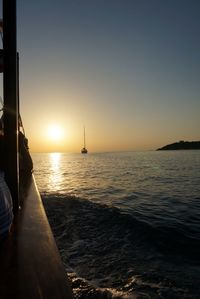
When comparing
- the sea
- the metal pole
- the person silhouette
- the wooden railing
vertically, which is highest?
the metal pole

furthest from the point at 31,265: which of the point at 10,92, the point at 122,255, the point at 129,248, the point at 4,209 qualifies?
the point at 129,248

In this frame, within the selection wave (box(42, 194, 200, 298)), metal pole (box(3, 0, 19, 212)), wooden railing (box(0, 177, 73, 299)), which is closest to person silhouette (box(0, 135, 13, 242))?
wooden railing (box(0, 177, 73, 299))

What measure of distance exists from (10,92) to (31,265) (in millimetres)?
2863

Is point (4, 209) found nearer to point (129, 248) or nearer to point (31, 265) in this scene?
point (31, 265)

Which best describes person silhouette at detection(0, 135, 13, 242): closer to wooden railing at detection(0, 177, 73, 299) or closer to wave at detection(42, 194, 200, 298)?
wooden railing at detection(0, 177, 73, 299)

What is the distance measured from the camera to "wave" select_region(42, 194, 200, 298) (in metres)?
5.86

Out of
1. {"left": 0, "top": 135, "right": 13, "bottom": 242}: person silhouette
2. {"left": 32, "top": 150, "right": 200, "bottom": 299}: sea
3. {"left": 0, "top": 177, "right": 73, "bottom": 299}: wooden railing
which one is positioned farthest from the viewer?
{"left": 32, "top": 150, "right": 200, "bottom": 299}: sea

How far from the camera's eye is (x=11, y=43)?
423 cm

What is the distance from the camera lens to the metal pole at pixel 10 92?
4.19 m

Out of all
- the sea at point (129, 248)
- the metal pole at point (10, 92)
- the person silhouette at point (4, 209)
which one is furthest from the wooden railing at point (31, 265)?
the sea at point (129, 248)

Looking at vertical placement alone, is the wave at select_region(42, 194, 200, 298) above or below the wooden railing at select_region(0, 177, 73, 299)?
below

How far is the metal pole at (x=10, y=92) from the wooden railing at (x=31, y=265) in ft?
2.68

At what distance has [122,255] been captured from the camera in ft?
25.3

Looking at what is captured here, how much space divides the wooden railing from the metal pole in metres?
0.82
